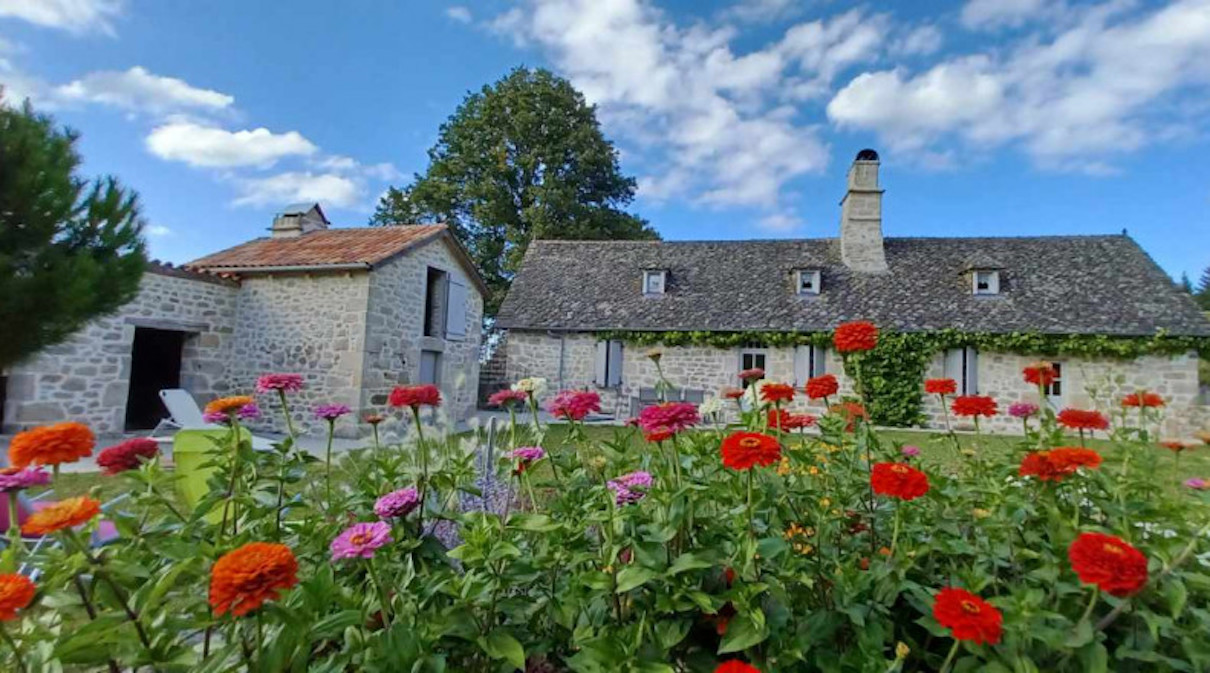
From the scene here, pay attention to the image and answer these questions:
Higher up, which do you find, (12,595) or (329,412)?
(329,412)

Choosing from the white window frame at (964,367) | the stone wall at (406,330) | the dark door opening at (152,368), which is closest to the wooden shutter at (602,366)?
the stone wall at (406,330)

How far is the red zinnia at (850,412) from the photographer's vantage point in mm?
1684

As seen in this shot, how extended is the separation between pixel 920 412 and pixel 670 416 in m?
13.1

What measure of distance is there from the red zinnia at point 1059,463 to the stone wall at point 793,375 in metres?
10.5

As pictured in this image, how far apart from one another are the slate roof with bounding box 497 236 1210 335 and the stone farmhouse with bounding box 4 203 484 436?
454 centimetres

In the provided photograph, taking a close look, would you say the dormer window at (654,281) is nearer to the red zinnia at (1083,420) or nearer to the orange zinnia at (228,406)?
the red zinnia at (1083,420)

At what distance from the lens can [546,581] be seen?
1423 millimetres

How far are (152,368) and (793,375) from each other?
1407cm

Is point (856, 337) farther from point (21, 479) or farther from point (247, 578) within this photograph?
point (21, 479)

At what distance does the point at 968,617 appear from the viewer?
90cm

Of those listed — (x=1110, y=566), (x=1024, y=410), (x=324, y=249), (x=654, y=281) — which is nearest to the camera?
(x=1110, y=566)

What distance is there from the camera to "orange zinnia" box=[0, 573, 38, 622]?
828 mm

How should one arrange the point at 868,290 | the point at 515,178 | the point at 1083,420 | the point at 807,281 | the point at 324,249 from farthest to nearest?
the point at 515,178, the point at 807,281, the point at 868,290, the point at 324,249, the point at 1083,420

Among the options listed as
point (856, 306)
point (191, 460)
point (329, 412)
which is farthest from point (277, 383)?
point (856, 306)
